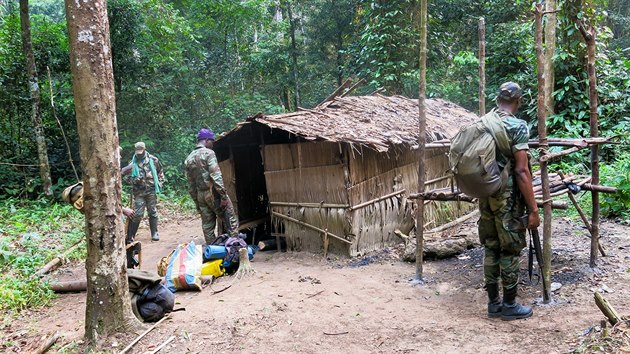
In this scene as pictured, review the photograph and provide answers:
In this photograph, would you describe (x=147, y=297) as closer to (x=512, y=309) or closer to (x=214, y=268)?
(x=214, y=268)

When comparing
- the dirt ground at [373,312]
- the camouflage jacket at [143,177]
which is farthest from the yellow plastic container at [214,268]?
the camouflage jacket at [143,177]

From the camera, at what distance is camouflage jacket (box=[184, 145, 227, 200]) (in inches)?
296

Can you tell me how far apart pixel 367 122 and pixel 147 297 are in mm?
5108

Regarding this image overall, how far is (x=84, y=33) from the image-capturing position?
395cm

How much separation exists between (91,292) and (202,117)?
13.8 m

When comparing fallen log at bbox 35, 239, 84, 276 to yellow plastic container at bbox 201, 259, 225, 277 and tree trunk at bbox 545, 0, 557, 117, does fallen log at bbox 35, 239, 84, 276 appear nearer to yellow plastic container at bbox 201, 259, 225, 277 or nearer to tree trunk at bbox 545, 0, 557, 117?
yellow plastic container at bbox 201, 259, 225, 277

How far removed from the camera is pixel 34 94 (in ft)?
35.2

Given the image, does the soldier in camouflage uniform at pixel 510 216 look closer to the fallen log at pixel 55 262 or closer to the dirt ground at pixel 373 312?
the dirt ground at pixel 373 312

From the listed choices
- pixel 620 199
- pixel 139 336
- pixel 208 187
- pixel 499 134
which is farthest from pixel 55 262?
pixel 620 199

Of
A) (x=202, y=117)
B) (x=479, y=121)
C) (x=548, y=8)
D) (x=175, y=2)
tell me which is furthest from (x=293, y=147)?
(x=175, y=2)

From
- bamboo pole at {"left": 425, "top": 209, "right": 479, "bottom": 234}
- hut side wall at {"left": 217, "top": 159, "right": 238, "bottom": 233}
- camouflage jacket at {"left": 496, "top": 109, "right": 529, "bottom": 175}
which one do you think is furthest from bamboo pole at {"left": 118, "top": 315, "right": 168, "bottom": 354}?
bamboo pole at {"left": 425, "top": 209, "right": 479, "bottom": 234}

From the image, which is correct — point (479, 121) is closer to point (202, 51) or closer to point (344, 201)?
point (344, 201)

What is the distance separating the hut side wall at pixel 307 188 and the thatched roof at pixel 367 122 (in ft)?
1.58

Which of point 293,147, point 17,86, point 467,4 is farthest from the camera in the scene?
point 467,4
